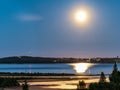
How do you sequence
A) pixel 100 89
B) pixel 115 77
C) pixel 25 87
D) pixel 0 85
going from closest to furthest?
1. pixel 25 87
2. pixel 100 89
3. pixel 115 77
4. pixel 0 85

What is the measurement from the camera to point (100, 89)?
71938 mm

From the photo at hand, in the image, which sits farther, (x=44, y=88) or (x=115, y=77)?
(x=44, y=88)

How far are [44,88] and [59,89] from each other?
14.6 feet

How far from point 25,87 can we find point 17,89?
2283 cm

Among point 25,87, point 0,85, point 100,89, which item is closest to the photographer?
point 25,87

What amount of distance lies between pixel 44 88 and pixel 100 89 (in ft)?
72.0

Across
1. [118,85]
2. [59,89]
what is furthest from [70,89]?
[118,85]

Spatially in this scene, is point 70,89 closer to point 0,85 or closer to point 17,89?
point 17,89

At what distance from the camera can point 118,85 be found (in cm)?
7388

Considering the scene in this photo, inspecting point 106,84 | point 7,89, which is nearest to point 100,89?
point 106,84

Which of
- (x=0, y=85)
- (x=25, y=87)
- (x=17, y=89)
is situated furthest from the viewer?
(x=0, y=85)

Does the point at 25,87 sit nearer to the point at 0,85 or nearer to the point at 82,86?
the point at 82,86

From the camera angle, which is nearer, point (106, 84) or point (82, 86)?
point (106, 84)

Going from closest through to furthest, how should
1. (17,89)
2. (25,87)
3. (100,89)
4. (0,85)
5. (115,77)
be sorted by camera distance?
(25,87), (100,89), (115,77), (17,89), (0,85)
